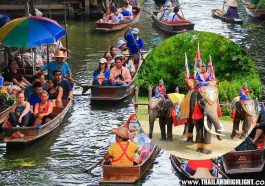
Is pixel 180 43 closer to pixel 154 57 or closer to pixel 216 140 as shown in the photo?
pixel 154 57

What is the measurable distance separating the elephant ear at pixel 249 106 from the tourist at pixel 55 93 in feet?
32.3

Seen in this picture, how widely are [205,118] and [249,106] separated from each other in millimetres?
197

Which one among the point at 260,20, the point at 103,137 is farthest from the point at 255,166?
the point at 260,20

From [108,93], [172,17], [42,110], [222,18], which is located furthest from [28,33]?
[222,18]

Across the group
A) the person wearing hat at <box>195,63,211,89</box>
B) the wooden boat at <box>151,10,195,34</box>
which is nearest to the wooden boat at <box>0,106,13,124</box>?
the person wearing hat at <box>195,63,211,89</box>

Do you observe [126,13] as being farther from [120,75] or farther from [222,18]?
[120,75]

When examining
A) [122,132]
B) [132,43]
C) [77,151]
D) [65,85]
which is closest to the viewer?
[122,132]

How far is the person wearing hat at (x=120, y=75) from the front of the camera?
13357mm

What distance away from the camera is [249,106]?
7.78 feet

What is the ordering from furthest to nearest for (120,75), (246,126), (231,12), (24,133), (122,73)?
(231,12) < (120,75) < (122,73) < (24,133) < (246,126)

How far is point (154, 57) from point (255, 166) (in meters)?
5.88

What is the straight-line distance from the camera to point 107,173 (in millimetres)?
8078

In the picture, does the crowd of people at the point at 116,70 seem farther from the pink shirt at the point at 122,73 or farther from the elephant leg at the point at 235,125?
the elephant leg at the point at 235,125

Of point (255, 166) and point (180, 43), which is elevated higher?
point (180, 43)
